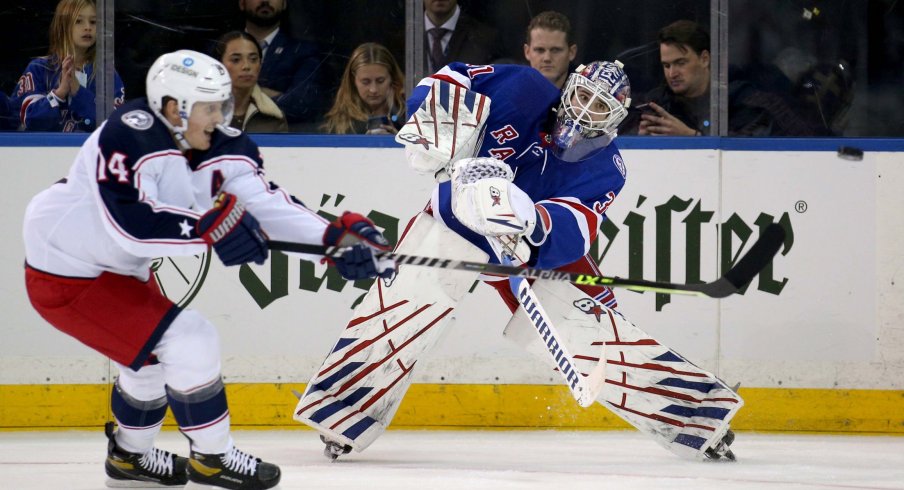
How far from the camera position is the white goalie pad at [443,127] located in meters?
3.60

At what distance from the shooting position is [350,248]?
3078mm

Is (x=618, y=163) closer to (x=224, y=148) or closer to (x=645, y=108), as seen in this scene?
(x=645, y=108)

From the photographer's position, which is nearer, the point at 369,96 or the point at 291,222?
the point at 291,222

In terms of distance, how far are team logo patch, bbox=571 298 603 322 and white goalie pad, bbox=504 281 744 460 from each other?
1 cm

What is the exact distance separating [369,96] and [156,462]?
1.74m

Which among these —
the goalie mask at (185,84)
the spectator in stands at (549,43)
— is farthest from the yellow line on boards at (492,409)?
the goalie mask at (185,84)

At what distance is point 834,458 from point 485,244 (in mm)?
1210

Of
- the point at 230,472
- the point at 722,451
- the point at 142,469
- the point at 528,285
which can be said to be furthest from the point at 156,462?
the point at 722,451

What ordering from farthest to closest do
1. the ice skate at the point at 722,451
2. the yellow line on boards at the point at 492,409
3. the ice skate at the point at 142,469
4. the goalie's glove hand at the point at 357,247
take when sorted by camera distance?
the yellow line on boards at the point at 492,409
the ice skate at the point at 722,451
the ice skate at the point at 142,469
the goalie's glove hand at the point at 357,247

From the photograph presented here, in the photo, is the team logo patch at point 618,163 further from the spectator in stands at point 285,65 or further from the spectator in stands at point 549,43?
the spectator in stands at point 285,65

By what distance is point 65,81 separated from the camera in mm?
4488

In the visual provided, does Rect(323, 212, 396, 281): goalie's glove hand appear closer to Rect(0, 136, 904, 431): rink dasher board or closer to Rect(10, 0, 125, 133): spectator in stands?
Rect(0, 136, 904, 431): rink dasher board

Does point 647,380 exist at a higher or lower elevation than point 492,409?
higher

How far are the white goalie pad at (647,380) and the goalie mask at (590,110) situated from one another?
52cm
